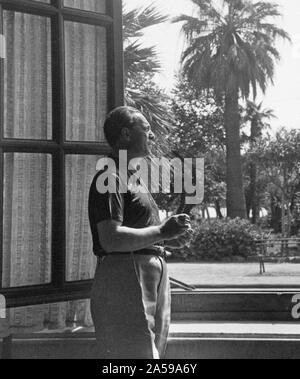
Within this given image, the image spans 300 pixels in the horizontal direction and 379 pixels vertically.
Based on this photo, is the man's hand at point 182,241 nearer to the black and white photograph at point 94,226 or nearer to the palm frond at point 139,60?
the black and white photograph at point 94,226

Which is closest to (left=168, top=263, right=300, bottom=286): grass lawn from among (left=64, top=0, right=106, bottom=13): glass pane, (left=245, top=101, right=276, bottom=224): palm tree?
(left=64, top=0, right=106, bottom=13): glass pane

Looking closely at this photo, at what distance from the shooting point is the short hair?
1.93m

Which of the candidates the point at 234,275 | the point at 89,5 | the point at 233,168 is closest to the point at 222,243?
the point at 233,168

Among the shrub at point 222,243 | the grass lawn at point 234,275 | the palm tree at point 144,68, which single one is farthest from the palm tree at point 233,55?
the palm tree at point 144,68

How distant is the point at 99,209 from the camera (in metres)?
1.82

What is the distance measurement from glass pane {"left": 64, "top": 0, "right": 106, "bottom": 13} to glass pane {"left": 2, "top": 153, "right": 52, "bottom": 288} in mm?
683

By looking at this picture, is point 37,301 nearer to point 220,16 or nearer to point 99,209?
point 99,209

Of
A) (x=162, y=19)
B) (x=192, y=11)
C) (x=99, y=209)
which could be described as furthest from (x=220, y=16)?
(x=99, y=209)

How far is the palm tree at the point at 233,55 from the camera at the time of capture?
19297 millimetres

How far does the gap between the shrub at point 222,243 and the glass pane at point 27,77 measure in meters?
13.2

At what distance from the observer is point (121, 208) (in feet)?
6.01

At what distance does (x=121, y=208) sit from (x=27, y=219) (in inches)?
42.1

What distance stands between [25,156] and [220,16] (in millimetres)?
18018
